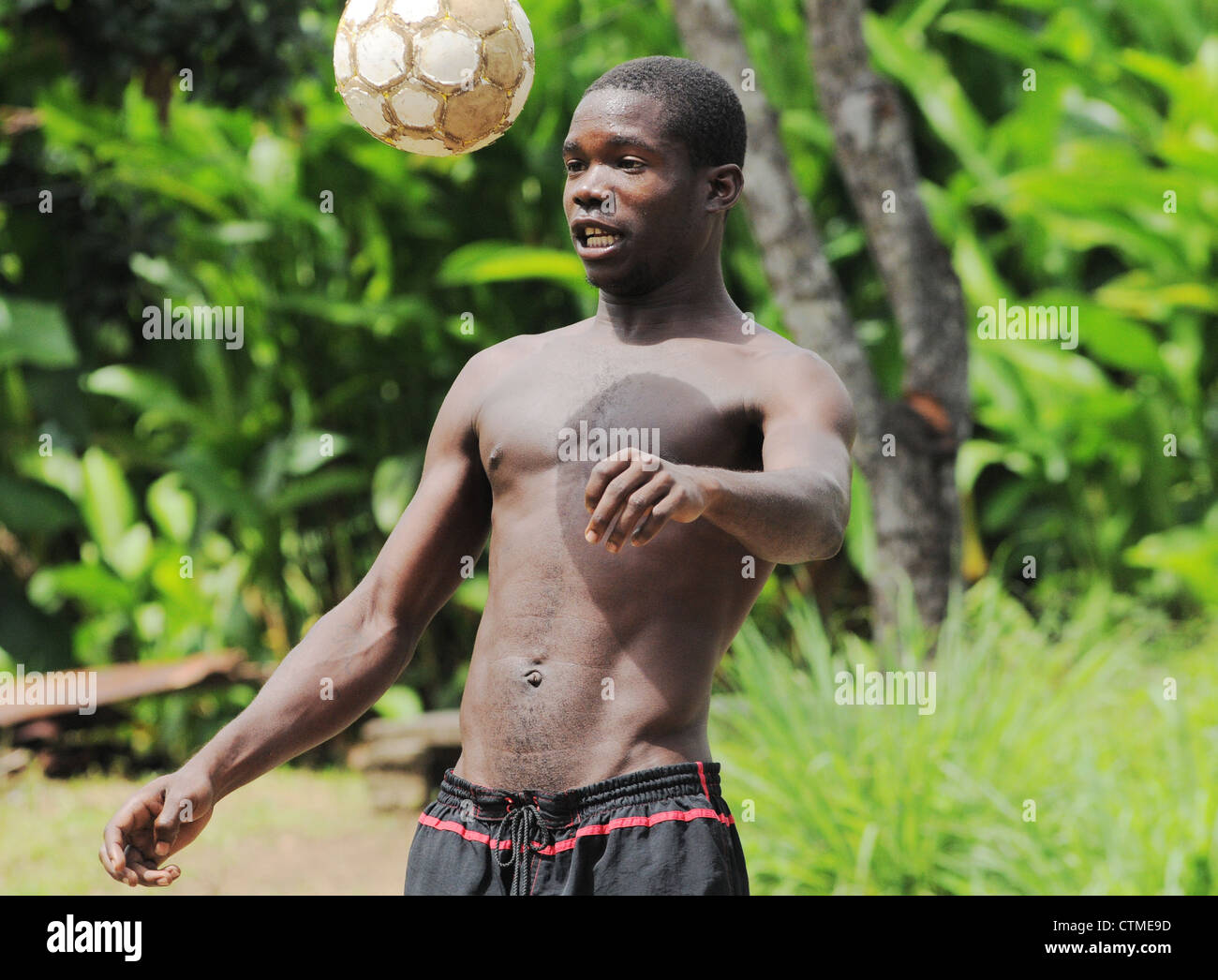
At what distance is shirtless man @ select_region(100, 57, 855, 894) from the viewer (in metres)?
1.95

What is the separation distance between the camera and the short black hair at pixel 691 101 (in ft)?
6.85

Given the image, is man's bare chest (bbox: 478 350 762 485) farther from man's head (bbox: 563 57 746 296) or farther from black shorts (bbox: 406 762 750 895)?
black shorts (bbox: 406 762 750 895)

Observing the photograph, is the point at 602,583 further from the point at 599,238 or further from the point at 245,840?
the point at 245,840

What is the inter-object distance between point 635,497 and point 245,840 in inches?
217

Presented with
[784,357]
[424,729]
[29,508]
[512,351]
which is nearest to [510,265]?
[424,729]

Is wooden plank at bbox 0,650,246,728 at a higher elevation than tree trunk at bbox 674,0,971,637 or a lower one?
lower

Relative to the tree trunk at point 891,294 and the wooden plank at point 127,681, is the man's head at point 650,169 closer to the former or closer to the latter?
the tree trunk at point 891,294

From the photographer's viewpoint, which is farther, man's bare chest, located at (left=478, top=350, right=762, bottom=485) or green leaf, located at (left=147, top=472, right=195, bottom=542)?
green leaf, located at (left=147, top=472, right=195, bottom=542)

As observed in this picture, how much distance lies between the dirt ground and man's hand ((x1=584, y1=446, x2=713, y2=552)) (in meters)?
4.60

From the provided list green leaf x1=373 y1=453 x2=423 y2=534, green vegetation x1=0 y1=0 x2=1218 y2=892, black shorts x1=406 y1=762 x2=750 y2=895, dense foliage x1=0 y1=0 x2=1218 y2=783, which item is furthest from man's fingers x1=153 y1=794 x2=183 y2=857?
green leaf x1=373 y1=453 x2=423 y2=534

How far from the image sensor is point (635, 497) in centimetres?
161

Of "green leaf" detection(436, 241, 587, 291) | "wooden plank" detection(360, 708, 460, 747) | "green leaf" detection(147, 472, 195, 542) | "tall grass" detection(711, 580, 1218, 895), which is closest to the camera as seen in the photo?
"tall grass" detection(711, 580, 1218, 895)

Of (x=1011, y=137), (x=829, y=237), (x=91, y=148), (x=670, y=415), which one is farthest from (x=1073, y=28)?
(x=670, y=415)

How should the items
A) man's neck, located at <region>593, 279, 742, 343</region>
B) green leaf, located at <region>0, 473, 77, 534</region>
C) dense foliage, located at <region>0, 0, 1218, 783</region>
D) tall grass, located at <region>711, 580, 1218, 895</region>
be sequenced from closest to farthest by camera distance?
man's neck, located at <region>593, 279, 742, 343</region> < tall grass, located at <region>711, 580, 1218, 895</region> < dense foliage, located at <region>0, 0, 1218, 783</region> < green leaf, located at <region>0, 473, 77, 534</region>
